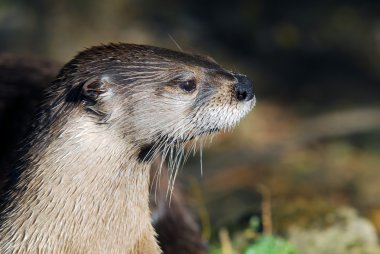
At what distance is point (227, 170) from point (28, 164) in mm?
3456

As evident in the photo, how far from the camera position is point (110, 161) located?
3.13 m

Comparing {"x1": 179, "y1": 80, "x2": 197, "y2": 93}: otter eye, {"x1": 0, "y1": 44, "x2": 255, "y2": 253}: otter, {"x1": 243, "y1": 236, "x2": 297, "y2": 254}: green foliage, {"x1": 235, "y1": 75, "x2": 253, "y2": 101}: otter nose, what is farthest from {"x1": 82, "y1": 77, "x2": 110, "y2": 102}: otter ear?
{"x1": 243, "y1": 236, "x2": 297, "y2": 254}: green foliage

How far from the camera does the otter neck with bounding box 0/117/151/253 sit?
311cm

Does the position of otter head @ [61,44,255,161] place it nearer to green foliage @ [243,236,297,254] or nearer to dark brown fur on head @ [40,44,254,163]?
dark brown fur on head @ [40,44,254,163]

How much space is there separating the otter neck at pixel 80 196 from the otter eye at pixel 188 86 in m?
0.24

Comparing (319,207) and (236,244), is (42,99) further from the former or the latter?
(319,207)

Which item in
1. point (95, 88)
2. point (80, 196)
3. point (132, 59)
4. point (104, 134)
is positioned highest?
point (132, 59)

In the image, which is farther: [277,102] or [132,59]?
[277,102]

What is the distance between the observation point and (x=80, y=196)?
3170 millimetres

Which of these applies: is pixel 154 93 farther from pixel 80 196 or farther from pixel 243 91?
pixel 80 196

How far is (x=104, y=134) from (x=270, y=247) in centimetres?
114

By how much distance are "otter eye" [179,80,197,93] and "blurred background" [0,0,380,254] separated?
1.04 m

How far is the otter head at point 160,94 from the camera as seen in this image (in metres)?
3.14

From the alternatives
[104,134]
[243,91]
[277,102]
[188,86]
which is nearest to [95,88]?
[104,134]
